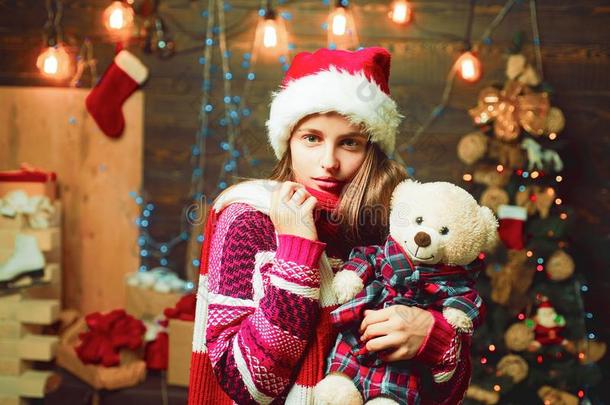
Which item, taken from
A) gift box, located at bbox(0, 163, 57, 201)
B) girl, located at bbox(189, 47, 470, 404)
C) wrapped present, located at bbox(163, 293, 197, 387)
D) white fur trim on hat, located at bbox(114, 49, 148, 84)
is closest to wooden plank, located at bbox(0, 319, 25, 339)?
wrapped present, located at bbox(163, 293, 197, 387)

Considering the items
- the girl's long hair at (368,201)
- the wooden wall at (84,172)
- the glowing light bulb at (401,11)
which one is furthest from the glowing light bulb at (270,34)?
the girl's long hair at (368,201)

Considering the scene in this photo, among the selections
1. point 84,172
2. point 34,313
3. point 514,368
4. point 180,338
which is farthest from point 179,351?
point 514,368

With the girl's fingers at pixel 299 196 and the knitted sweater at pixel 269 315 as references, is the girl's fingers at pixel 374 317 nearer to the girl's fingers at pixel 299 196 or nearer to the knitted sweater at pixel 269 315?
the knitted sweater at pixel 269 315

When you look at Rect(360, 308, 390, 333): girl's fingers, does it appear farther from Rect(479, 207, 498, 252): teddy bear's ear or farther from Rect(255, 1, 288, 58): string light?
Rect(255, 1, 288, 58): string light

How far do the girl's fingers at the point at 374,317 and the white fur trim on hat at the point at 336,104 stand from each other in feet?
1.16

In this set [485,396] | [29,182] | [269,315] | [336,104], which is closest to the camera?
[269,315]

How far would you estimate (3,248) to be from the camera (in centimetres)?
260

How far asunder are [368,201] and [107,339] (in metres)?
1.82

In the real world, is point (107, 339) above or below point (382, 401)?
below

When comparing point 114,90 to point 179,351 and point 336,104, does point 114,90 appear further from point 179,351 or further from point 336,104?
point 336,104

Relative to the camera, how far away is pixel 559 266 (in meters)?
2.92

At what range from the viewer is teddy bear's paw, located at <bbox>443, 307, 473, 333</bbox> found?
113 centimetres

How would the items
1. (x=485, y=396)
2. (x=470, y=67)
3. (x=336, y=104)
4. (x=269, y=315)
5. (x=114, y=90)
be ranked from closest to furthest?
(x=269, y=315) < (x=336, y=104) < (x=485, y=396) < (x=470, y=67) < (x=114, y=90)

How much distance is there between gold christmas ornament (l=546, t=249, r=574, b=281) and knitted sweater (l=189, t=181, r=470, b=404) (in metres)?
1.89
